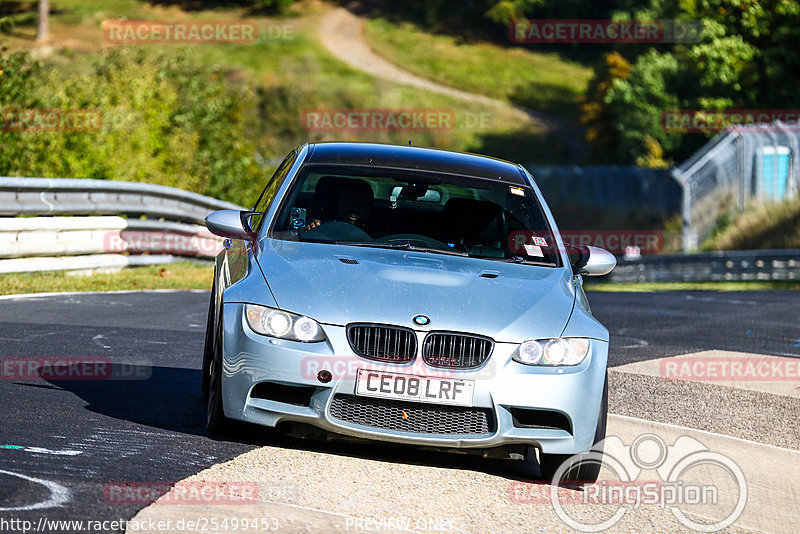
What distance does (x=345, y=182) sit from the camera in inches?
286

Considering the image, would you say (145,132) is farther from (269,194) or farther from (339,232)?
(339,232)

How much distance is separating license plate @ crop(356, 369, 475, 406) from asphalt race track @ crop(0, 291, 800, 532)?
0.71 meters

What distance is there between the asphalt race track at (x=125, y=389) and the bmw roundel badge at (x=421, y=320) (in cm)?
90

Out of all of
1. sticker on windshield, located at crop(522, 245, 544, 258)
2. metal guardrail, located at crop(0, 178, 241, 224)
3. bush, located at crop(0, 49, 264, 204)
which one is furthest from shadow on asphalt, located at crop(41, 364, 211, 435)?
bush, located at crop(0, 49, 264, 204)

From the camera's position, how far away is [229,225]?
6836 mm

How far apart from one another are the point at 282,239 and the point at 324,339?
116 cm

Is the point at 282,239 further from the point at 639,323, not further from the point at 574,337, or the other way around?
the point at 639,323

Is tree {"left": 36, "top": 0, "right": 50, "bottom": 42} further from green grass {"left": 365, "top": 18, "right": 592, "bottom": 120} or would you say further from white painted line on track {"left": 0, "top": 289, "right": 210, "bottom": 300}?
white painted line on track {"left": 0, "top": 289, "right": 210, "bottom": 300}

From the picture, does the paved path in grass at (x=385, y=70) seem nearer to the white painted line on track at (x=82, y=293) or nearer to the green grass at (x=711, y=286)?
the green grass at (x=711, y=286)

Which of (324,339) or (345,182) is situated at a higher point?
(345,182)

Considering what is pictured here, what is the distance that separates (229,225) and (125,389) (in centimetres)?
148

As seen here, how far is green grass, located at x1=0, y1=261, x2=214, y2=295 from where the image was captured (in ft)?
43.6

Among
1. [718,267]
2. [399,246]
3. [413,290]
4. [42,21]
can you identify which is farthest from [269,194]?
[42,21]

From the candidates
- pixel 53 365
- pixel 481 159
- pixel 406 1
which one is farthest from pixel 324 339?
pixel 406 1
